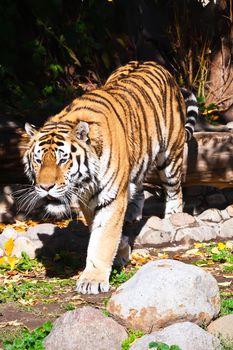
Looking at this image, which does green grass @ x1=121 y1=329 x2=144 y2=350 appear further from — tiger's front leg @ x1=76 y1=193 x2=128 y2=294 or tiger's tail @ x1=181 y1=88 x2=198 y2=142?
tiger's tail @ x1=181 y1=88 x2=198 y2=142

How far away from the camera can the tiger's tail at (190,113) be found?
8609 millimetres

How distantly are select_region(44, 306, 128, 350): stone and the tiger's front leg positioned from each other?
1359 mm

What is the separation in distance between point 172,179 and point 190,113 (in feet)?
2.65

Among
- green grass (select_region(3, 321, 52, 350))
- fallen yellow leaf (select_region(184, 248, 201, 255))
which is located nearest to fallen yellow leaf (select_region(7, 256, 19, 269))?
fallen yellow leaf (select_region(184, 248, 201, 255))

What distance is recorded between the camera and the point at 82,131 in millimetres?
6324

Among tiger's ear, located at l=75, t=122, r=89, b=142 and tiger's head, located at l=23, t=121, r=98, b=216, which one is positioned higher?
tiger's ear, located at l=75, t=122, r=89, b=142

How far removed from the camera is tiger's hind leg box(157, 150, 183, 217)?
8391 mm

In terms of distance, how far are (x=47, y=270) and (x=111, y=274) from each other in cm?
61

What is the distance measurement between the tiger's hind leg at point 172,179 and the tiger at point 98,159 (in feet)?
2.09

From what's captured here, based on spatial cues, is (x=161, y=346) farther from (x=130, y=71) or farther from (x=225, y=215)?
(x=225, y=215)

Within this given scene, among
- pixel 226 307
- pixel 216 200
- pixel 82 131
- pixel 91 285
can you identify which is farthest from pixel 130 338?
pixel 216 200

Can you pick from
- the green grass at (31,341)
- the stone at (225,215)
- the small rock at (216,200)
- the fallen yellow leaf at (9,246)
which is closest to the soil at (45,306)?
the green grass at (31,341)

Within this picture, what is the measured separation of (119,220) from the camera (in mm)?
6688

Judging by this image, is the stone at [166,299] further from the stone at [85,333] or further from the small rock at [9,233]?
the small rock at [9,233]
